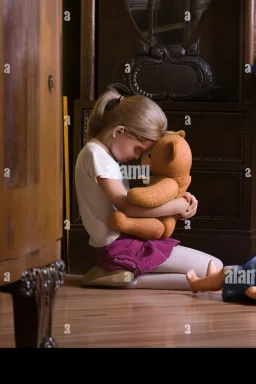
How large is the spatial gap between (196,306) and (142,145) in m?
0.21

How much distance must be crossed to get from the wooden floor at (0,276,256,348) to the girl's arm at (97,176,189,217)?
0.10m

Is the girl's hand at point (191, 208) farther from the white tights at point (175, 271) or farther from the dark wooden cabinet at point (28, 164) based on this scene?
the dark wooden cabinet at point (28, 164)

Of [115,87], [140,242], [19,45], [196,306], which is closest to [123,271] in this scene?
[140,242]

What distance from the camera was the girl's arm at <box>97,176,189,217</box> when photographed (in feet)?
3.43

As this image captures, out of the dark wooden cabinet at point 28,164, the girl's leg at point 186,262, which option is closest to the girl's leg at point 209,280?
the girl's leg at point 186,262

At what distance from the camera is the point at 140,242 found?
1.12m

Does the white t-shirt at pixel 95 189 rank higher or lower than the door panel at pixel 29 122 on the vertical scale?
lower

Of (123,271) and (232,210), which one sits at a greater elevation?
(232,210)

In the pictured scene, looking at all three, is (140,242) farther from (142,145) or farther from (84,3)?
(84,3)

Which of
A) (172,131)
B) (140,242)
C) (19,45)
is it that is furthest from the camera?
(140,242)

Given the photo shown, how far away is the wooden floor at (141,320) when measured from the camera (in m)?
0.84

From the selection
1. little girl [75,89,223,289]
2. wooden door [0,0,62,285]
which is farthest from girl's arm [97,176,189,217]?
wooden door [0,0,62,285]

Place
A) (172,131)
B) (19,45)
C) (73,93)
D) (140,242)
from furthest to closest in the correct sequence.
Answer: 1. (140,242)
2. (172,131)
3. (73,93)
4. (19,45)
